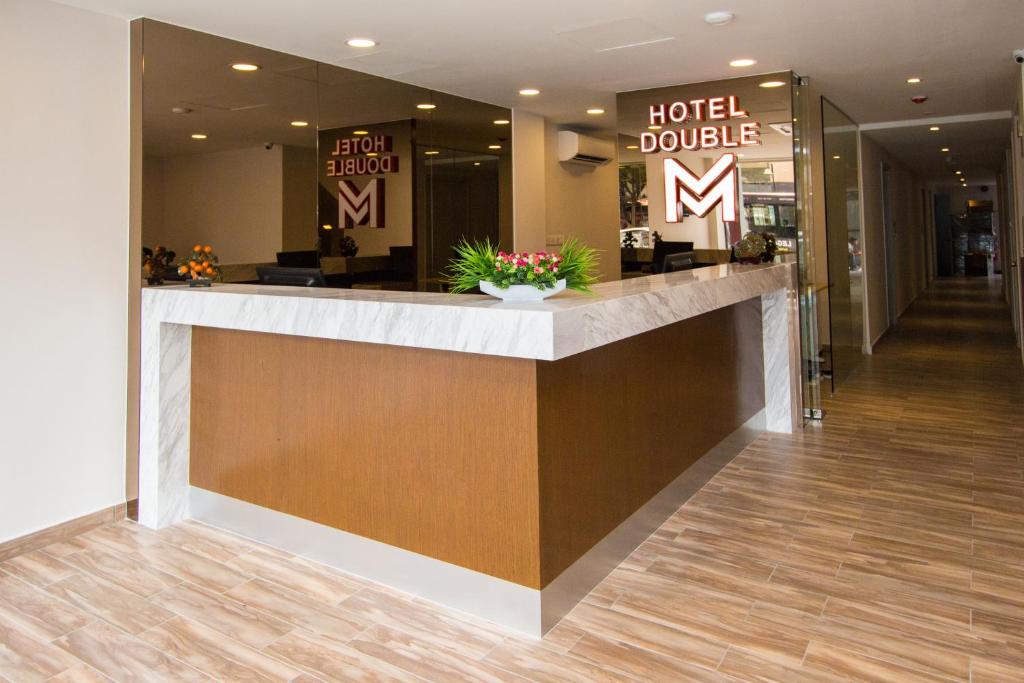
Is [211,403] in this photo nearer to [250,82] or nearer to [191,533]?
[191,533]

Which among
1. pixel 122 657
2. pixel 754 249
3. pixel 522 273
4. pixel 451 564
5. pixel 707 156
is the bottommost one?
pixel 122 657

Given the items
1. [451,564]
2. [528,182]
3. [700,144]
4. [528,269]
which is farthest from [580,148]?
[451,564]

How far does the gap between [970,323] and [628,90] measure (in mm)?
8015

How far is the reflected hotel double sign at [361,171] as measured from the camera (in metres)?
5.12

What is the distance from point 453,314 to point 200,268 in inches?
71.9

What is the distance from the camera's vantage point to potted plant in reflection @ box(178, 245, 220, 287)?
3648 mm

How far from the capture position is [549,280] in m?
2.58

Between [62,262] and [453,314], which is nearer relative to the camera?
[453,314]

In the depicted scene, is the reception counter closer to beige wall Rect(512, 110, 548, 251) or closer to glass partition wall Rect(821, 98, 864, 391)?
glass partition wall Rect(821, 98, 864, 391)

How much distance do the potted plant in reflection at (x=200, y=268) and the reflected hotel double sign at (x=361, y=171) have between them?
1420mm

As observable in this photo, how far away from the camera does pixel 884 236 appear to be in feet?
34.1

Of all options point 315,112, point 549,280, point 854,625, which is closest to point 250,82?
point 315,112

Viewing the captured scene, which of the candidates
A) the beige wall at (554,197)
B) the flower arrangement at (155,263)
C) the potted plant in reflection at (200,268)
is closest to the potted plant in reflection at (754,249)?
the beige wall at (554,197)

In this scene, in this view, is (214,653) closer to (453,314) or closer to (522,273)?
(453,314)
